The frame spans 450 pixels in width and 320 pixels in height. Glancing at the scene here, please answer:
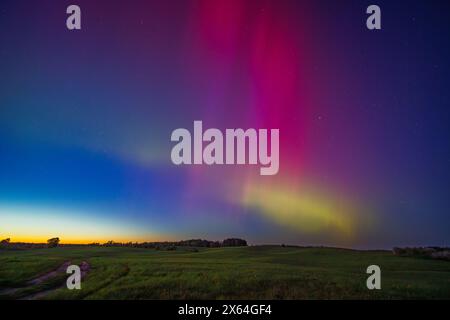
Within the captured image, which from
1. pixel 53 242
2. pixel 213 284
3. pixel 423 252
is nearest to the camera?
pixel 213 284

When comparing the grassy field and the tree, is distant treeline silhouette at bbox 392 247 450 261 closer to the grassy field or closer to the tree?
the grassy field

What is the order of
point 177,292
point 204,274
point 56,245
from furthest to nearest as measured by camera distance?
point 56,245 → point 204,274 → point 177,292

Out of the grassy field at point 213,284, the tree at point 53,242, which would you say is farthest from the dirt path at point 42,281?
the tree at point 53,242

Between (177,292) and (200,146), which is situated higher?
(200,146)

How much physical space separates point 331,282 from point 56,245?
198 ft

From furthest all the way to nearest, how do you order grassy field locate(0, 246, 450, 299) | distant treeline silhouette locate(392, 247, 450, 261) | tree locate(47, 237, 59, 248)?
tree locate(47, 237, 59, 248) → distant treeline silhouette locate(392, 247, 450, 261) → grassy field locate(0, 246, 450, 299)

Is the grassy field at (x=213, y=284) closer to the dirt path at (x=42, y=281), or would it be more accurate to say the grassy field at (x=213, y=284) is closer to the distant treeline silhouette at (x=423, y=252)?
the dirt path at (x=42, y=281)

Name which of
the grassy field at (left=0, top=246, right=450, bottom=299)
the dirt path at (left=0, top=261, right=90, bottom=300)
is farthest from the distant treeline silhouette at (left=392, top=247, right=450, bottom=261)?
the dirt path at (left=0, top=261, right=90, bottom=300)

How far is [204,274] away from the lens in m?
30.2

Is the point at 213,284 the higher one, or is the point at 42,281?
the point at 213,284

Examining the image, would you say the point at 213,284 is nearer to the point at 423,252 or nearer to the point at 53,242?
the point at 423,252

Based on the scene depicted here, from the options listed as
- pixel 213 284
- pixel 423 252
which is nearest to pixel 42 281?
pixel 213 284
